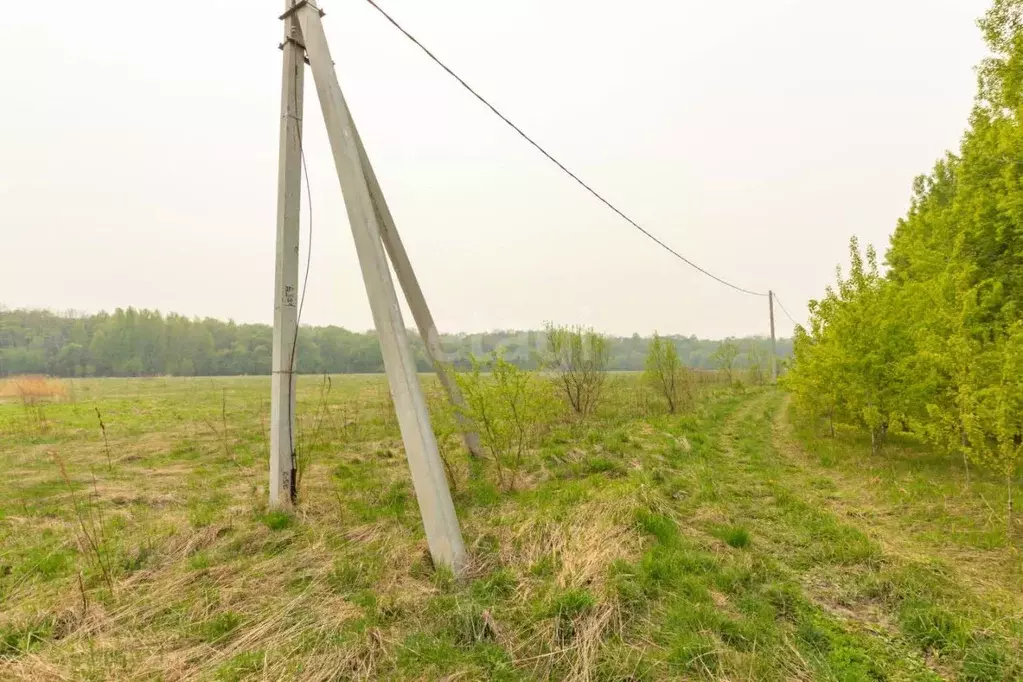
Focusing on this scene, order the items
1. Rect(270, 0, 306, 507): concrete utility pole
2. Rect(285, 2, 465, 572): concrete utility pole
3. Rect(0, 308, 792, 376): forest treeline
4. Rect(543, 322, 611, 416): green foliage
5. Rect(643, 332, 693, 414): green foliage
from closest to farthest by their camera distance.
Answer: Rect(285, 2, 465, 572): concrete utility pole, Rect(270, 0, 306, 507): concrete utility pole, Rect(543, 322, 611, 416): green foliage, Rect(643, 332, 693, 414): green foliage, Rect(0, 308, 792, 376): forest treeline

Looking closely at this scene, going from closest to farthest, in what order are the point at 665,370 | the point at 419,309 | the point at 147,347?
1. the point at 419,309
2. the point at 665,370
3. the point at 147,347

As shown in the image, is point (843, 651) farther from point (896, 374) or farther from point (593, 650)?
point (896, 374)

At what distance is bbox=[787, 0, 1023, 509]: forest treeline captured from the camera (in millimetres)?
5727

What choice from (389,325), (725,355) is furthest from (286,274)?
(725,355)

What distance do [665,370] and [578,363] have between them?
4477 millimetres

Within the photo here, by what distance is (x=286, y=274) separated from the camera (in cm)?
559

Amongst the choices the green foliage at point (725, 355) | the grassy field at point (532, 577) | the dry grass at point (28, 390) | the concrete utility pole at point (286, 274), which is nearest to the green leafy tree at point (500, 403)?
the grassy field at point (532, 577)

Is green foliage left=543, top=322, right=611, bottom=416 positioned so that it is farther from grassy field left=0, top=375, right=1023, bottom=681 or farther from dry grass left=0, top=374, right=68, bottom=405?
dry grass left=0, top=374, right=68, bottom=405

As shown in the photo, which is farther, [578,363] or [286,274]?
[578,363]

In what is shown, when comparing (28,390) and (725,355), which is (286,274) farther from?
(725,355)

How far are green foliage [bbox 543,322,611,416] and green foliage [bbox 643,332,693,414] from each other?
10.2 ft

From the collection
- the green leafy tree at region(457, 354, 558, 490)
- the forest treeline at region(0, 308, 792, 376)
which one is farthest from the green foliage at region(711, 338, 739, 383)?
the forest treeline at region(0, 308, 792, 376)

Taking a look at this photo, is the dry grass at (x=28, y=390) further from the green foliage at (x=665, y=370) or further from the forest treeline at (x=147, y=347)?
the forest treeline at (x=147, y=347)

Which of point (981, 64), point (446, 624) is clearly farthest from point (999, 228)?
point (446, 624)
